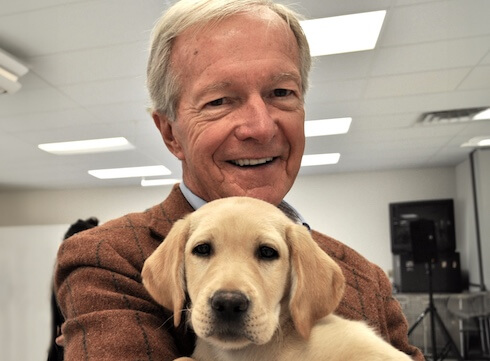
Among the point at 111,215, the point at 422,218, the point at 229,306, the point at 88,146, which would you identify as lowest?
the point at 229,306

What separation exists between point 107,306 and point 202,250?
21 cm

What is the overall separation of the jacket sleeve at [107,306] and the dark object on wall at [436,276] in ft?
24.9

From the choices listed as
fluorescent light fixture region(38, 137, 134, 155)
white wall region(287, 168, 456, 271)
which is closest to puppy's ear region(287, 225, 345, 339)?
fluorescent light fixture region(38, 137, 134, 155)

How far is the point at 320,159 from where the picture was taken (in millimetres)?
8406

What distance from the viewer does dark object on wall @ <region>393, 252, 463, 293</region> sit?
7914 millimetres

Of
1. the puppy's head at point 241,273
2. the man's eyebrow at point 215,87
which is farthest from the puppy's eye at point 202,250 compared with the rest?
the man's eyebrow at point 215,87

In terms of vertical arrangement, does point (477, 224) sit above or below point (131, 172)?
below

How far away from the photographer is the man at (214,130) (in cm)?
93

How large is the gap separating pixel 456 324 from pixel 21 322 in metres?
6.59

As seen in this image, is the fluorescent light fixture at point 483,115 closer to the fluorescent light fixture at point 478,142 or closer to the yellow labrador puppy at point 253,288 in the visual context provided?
the fluorescent light fixture at point 478,142

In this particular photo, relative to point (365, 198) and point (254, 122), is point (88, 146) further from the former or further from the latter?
point (254, 122)

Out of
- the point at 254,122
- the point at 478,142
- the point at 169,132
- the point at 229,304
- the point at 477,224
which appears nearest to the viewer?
the point at 229,304

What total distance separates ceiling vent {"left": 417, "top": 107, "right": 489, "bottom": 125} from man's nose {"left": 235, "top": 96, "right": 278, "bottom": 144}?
209 inches

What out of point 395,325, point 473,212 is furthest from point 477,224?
point 395,325
